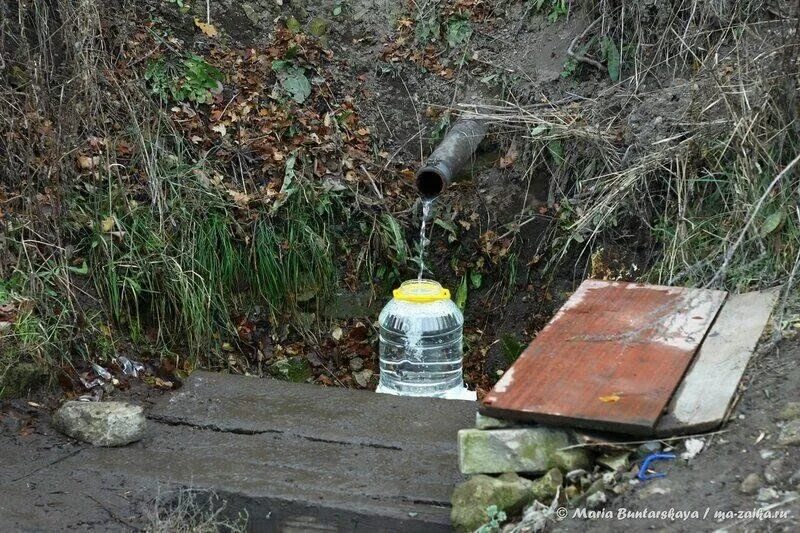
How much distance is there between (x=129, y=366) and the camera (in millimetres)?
5523

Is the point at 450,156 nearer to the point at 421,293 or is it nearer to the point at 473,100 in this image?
the point at 473,100

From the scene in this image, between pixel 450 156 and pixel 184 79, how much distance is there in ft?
6.42

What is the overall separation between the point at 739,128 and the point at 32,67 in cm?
403

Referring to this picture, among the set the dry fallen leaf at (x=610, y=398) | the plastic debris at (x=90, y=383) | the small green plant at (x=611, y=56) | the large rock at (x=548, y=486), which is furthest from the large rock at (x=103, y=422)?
the small green plant at (x=611, y=56)

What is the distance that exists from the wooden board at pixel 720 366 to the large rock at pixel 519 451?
33 centimetres

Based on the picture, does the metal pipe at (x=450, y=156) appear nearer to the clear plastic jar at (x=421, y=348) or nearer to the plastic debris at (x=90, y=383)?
the clear plastic jar at (x=421, y=348)

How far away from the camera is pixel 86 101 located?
6047 millimetres

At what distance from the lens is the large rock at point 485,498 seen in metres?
3.34

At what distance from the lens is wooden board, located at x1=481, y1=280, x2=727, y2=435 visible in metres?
3.36

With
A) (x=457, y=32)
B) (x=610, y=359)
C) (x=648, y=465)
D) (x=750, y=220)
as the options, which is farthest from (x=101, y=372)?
(x=457, y=32)

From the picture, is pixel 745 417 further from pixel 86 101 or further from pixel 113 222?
pixel 86 101

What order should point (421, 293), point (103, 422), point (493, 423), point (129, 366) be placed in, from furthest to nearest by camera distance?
point (421, 293) → point (129, 366) → point (103, 422) → point (493, 423)

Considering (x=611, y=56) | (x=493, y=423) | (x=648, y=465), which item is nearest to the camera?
(x=648, y=465)

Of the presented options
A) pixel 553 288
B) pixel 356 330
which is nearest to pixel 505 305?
pixel 553 288
